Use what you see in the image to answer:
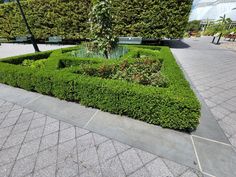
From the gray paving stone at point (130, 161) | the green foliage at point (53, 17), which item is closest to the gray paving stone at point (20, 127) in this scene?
the gray paving stone at point (130, 161)

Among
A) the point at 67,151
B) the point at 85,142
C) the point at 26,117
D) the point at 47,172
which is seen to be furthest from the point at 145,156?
the point at 26,117

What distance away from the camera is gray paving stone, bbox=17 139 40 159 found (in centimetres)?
279

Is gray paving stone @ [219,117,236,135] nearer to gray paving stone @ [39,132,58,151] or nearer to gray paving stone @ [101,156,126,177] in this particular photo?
gray paving stone @ [101,156,126,177]

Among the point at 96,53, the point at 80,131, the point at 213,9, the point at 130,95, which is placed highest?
the point at 213,9

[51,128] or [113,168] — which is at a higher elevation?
[113,168]

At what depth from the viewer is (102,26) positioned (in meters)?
7.50

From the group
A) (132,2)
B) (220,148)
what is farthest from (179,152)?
(132,2)

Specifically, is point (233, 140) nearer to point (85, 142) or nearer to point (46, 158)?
point (85, 142)

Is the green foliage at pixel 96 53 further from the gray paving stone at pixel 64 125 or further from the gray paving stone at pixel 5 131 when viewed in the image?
the gray paving stone at pixel 5 131

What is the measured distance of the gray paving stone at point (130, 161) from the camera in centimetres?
244

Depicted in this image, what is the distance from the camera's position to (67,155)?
8.95 ft

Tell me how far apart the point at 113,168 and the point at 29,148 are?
1.76 metres

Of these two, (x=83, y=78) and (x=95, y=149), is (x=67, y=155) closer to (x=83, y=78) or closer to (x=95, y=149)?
(x=95, y=149)

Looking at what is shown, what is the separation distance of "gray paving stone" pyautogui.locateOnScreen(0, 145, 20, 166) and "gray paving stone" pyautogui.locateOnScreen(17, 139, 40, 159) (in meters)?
0.10
